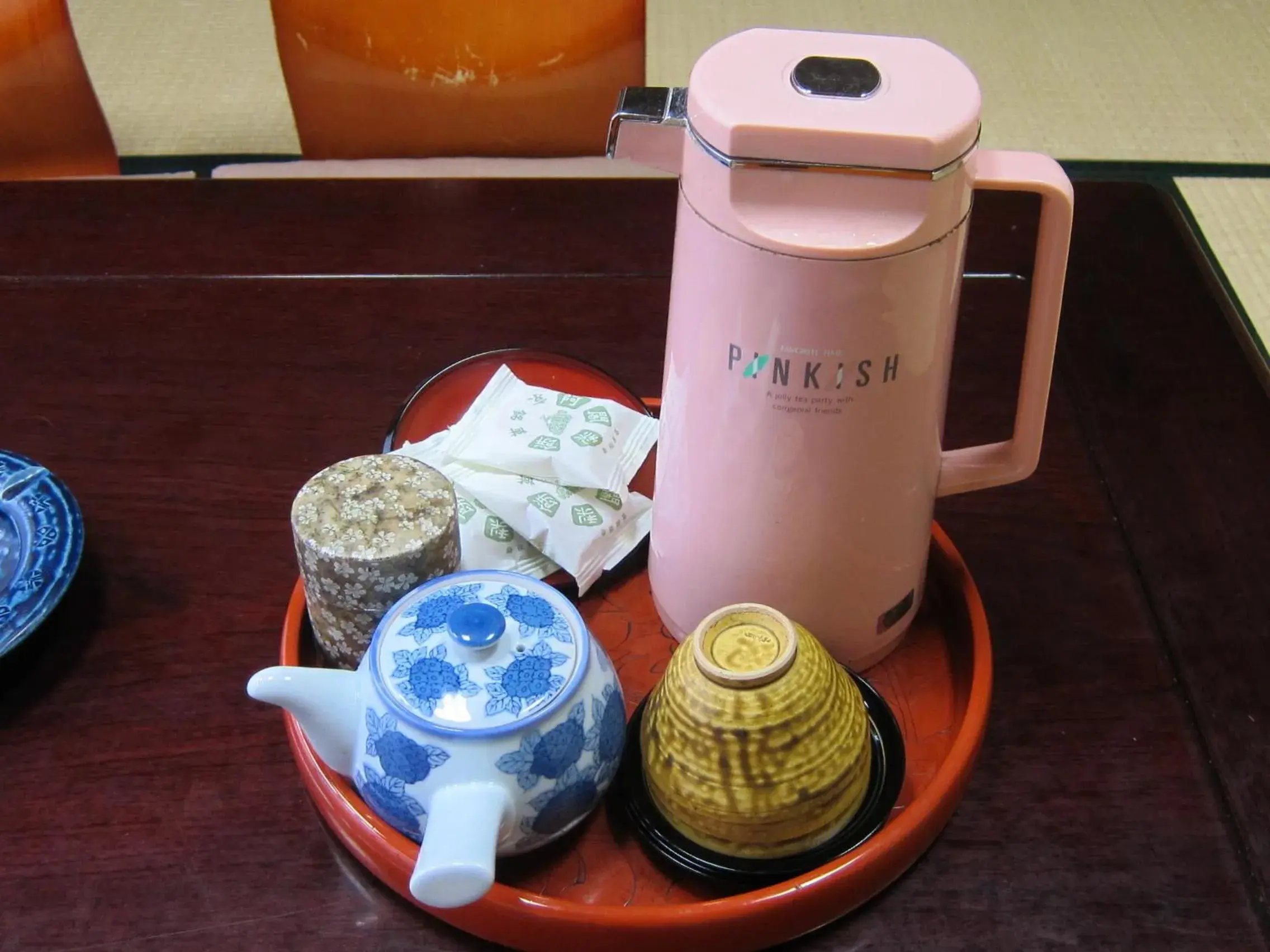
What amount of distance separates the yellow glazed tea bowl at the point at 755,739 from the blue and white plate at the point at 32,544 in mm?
315

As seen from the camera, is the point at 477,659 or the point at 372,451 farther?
the point at 372,451

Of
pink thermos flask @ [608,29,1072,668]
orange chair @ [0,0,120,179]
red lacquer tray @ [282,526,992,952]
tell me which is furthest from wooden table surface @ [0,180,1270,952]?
orange chair @ [0,0,120,179]

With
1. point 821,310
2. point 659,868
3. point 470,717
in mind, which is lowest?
point 659,868

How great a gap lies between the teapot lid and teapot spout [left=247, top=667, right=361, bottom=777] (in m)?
0.02

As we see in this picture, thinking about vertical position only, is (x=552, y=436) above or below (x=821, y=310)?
below

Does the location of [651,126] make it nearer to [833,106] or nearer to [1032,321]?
[833,106]

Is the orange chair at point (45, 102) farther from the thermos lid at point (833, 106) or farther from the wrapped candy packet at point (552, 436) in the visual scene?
the thermos lid at point (833, 106)

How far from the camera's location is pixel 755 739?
45 cm

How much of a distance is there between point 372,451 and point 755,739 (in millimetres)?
341

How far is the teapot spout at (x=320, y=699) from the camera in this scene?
454 mm

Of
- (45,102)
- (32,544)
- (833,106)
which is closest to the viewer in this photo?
(833,106)

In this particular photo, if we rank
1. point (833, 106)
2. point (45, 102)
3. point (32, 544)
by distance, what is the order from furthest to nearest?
point (45, 102) < point (32, 544) < point (833, 106)

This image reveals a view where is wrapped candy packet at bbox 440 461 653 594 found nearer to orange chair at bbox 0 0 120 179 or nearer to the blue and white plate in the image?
the blue and white plate

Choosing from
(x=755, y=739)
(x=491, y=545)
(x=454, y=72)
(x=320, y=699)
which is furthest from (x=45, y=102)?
(x=755, y=739)
